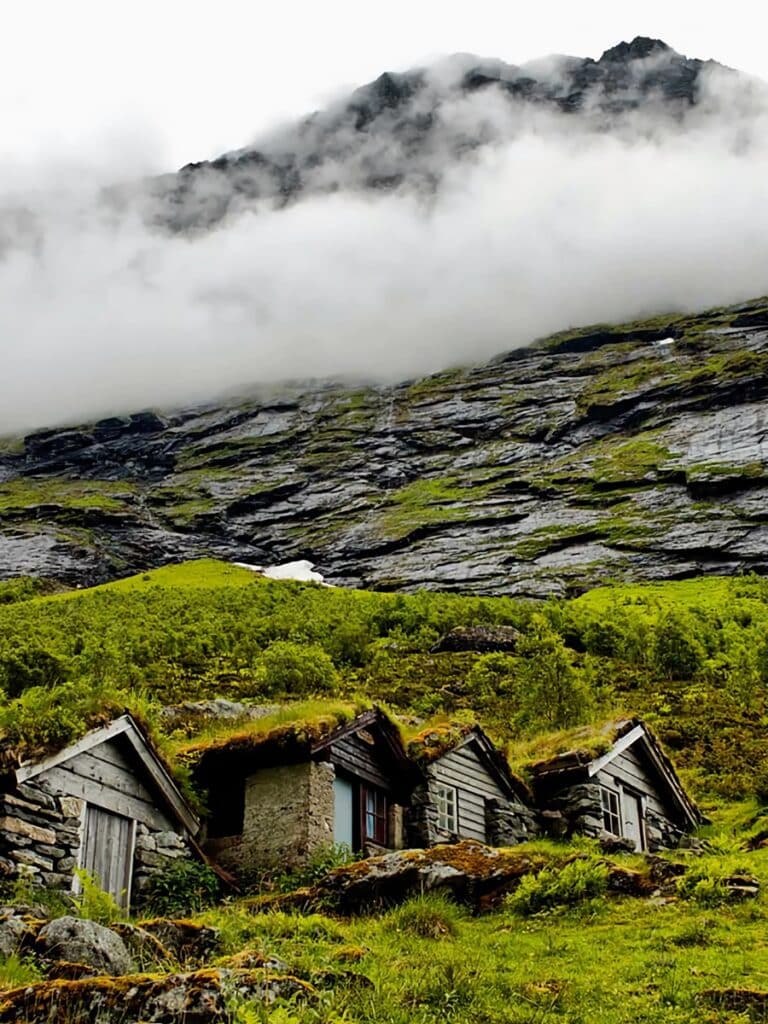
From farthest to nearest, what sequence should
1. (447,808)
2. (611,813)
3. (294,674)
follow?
(294,674) → (611,813) → (447,808)

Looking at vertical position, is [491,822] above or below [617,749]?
below

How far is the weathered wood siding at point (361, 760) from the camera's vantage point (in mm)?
25797

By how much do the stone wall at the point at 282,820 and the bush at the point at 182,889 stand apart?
1.39 m

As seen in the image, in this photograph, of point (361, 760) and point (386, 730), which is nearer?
point (361, 760)

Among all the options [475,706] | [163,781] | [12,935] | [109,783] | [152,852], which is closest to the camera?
[12,935]

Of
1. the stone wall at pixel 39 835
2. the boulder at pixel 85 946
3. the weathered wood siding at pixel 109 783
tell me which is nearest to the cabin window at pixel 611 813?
the weathered wood siding at pixel 109 783

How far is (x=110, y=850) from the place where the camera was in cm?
2173

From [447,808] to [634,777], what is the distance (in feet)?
19.7

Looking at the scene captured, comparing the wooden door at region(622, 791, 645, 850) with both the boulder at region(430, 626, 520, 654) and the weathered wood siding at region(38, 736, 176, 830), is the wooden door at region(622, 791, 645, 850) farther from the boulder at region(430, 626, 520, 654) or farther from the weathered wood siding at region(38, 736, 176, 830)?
the boulder at region(430, 626, 520, 654)

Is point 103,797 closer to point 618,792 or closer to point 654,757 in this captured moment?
point 618,792

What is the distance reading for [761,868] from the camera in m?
23.5

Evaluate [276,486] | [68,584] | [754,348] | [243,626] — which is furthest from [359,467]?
[243,626]

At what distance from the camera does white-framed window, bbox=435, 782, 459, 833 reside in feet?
92.0

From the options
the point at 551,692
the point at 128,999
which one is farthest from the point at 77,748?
the point at 551,692
